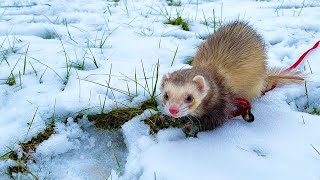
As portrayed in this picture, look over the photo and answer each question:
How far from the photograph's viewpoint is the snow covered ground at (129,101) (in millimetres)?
1616

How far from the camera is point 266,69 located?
230cm


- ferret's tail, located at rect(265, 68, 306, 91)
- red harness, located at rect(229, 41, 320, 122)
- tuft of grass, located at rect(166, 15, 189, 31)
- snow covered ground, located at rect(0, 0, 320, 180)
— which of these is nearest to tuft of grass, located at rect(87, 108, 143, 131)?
snow covered ground, located at rect(0, 0, 320, 180)

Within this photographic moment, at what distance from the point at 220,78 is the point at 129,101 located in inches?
20.1

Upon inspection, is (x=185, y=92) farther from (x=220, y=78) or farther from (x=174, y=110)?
(x=220, y=78)

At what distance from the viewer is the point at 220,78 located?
2.04 metres

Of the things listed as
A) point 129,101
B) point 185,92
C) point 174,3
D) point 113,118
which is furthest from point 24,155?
point 174,3

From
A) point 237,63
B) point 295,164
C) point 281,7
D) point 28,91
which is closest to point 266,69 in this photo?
point 237,63

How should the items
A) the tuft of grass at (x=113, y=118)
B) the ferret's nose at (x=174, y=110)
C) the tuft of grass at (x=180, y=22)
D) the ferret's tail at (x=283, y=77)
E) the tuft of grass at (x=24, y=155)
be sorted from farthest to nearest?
the tuft of grass at (x=180, y=22)
the ferret's tail at (x=283, y=77)
the tuft of grass at (x=113, y=118)
the ferret's nose at (x=174, y=110)
the tuft of grass at (x=24, y=155)

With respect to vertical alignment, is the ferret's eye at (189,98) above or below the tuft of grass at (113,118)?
above

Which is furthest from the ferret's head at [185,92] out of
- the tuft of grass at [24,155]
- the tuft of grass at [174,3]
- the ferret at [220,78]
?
the tuft of grass at [174,3]

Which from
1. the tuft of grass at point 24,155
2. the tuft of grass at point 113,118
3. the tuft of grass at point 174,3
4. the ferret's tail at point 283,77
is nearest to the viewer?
the tuft of grass at point 24,155

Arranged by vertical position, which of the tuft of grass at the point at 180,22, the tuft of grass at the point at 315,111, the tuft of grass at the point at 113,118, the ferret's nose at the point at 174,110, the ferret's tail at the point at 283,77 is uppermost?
the tuft of grass at the point at 180,22

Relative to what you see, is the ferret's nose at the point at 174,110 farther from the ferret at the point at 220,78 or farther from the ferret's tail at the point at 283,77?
the ferret's tail at the point at 283,77

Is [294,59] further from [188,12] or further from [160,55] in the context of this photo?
[188,12]
